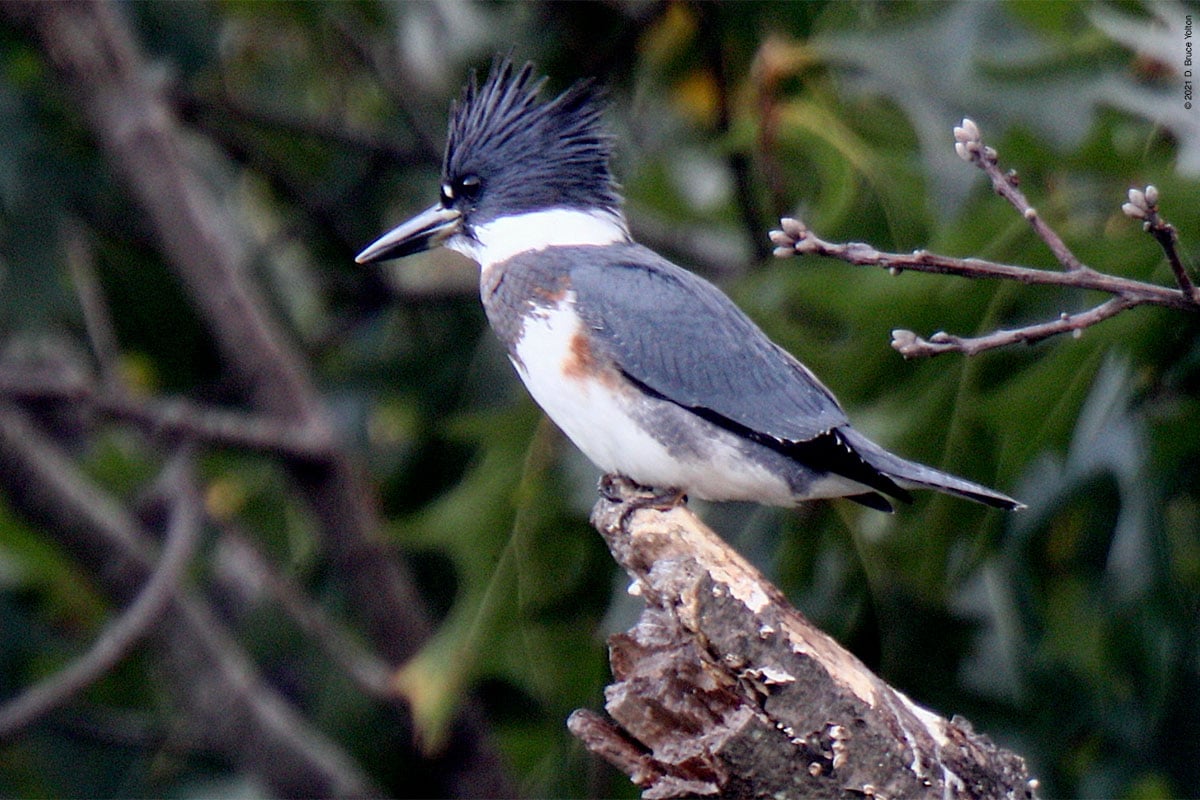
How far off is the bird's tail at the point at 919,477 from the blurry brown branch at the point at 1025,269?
43cm

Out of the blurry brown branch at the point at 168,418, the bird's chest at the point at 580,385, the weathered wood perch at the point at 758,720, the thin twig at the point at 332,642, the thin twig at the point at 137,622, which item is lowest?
the thin twig at the point at 332,642

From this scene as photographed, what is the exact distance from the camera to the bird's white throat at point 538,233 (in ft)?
9.27

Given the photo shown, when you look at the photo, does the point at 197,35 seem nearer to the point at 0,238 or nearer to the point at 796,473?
the point at 0,238

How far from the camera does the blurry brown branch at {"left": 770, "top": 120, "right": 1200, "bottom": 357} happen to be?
1711mm

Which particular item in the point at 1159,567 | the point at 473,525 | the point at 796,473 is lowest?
the point at 1159,567

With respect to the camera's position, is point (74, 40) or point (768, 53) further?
point (74, 40)

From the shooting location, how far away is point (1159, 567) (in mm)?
3092

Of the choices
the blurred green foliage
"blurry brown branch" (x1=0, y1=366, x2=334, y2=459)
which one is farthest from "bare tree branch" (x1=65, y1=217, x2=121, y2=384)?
"blurry brown branch" (x1=0, y1=366, x2=334, y2=459)

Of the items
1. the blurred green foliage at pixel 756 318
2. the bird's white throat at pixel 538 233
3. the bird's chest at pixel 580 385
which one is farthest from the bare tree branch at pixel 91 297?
the bird's chest at pixel 580 385

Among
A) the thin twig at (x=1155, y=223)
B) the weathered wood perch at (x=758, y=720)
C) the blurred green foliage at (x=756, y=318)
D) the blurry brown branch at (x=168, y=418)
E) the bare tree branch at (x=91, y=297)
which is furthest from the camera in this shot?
the bare tree branch at (x=91, y=297)

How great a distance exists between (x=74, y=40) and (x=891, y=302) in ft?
7.87

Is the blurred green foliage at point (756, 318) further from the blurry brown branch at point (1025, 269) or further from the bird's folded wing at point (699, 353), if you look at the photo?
the blurry brown branch at point (1025, 269)

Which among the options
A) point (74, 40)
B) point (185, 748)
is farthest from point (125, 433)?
point (74, 40)

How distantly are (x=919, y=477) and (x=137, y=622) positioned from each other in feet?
7.60
